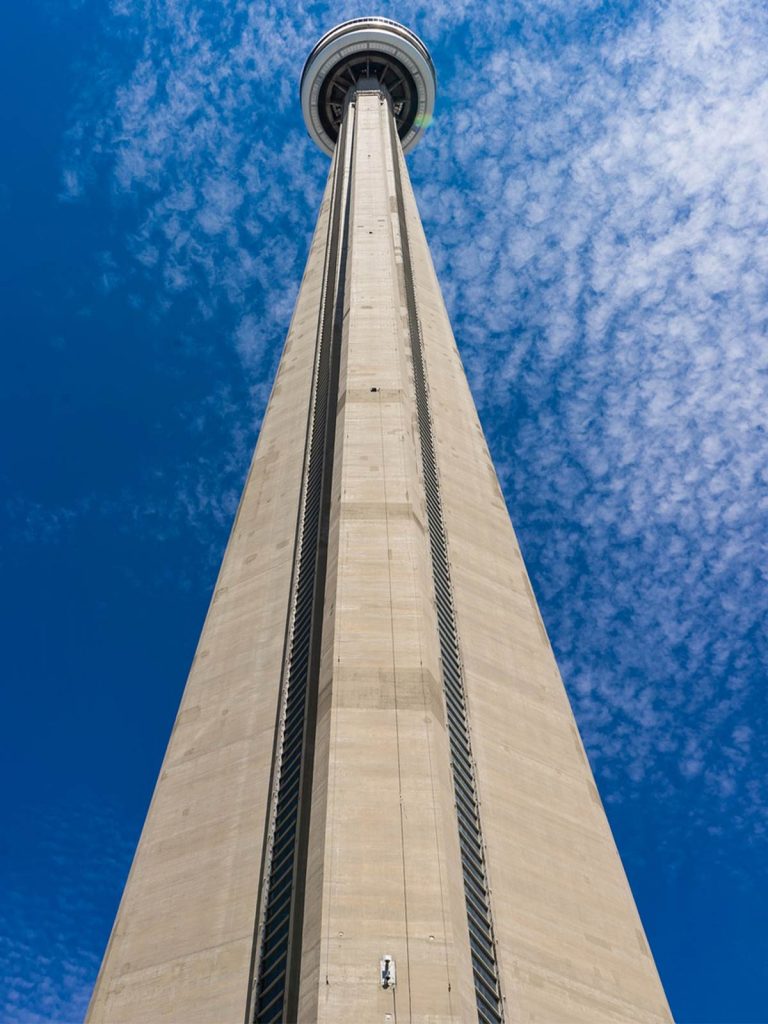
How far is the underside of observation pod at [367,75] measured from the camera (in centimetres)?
5694

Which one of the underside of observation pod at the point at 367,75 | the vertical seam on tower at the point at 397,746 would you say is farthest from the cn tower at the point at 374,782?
the underside of observation pod at the point at 367,75

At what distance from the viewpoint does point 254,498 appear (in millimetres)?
25625

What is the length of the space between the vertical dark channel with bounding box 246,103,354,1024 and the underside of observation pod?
121ft

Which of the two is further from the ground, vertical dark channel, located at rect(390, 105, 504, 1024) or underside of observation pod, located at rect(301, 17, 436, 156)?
underside of observation pod, located at rect(301, 17, 436, 156)

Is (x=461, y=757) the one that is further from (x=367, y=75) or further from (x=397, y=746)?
(x=367, y=75)

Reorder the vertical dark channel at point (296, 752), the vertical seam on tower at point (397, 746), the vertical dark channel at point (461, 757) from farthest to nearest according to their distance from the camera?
the vertical dark channel at point (461, 757)
the vertical dark channel at point (296, 752)
the vertical seam on tower at point (397, 746)

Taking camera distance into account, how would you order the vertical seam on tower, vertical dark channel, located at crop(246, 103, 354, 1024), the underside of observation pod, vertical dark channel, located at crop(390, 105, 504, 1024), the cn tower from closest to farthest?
1. the vertical seam on tower
2. the cn tower
3. vertical dark channel, located at crop(246, 103, 354, 1024)
4. vertical dark channel, located at crop(390, 105, 504, 1024)
5. the underside of observation pod

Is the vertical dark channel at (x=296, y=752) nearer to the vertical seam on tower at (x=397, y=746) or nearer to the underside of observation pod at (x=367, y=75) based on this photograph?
the vertical seam on tower at (x=397, y=746)

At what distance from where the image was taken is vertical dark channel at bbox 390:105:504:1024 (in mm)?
12719

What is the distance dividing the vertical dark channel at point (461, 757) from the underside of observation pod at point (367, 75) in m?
37.8

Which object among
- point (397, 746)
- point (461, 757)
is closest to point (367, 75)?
point (461, 757)

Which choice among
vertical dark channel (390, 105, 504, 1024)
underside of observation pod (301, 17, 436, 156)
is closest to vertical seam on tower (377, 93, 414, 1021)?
vertical dark channel (390, 105, 504, 1024)

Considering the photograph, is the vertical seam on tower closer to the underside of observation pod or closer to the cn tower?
the cn tower

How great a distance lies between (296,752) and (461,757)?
9.74ft
